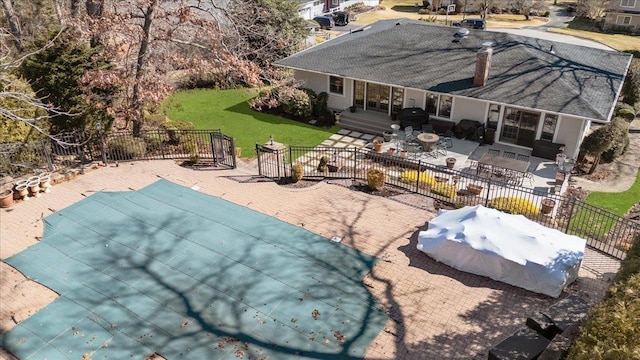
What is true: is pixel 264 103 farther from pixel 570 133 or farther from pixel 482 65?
pixel 570 133

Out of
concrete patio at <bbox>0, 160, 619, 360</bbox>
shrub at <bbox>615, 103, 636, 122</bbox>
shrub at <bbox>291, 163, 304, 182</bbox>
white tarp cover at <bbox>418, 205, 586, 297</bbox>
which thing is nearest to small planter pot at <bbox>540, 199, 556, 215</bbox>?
concrete patio at <bbox>0, 160, 619, 360</bbox>

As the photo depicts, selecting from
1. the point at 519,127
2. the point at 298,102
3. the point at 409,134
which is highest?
the point at 298,102

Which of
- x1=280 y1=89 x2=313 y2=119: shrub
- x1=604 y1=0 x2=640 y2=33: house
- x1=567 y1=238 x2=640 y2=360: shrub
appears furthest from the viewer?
x1=604 y1=0 x2=640 y2=33: house

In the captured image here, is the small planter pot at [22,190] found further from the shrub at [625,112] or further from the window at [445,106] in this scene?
the shrub at [625,112]

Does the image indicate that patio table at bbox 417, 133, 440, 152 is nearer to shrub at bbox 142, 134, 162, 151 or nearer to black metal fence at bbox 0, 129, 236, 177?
black metal fence at bbox 0, 129, 236, 177

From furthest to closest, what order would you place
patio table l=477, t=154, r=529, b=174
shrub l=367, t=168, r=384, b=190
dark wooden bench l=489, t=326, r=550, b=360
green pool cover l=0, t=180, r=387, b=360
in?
1. patio table l=477, t=154, r=529, b=174
2. shrub l=367, t=168, r=384, b=190
3. green pool cover l=0, t=180, r=387, b=360
4. dark wooden bench l=489, t=326, r=550, b=360

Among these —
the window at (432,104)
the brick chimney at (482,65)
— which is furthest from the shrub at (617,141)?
the window at (432,104)

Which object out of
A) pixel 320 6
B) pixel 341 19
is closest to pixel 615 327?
pixel 341 19
